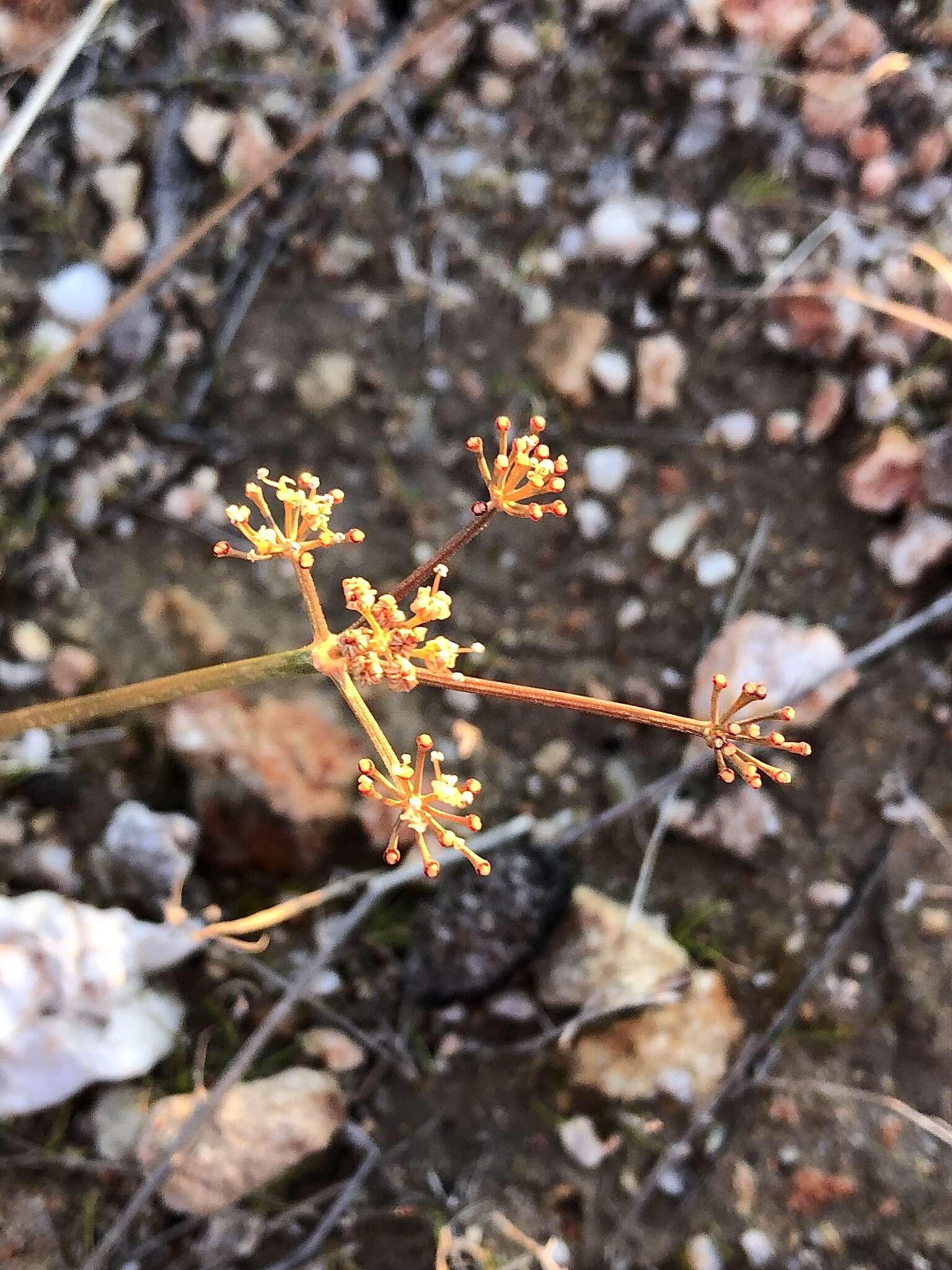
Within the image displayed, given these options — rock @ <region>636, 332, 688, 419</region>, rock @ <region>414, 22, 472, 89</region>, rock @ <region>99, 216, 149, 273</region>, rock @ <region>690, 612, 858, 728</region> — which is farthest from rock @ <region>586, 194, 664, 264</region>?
rock @ <region>99, 216, 149, 273</region>

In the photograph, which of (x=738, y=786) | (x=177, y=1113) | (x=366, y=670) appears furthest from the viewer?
(x=738, y=786)

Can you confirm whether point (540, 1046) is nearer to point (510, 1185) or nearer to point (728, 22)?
point (510, 1185)

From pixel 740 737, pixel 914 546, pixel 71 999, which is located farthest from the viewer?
pixel 914 546

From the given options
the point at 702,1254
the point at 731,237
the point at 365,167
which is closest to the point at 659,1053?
the point at 702,1254

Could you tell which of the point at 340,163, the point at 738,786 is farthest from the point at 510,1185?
the point at 340,163

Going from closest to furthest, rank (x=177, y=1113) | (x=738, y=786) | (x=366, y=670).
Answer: (x=366, y=670) < (x=177, y=1113) < (x=738, y=786)

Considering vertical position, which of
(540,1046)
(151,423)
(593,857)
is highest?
(151,423)

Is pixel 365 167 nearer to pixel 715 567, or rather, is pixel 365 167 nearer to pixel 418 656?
pixel 715 567
